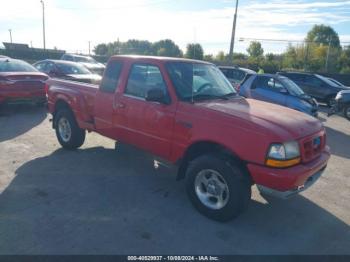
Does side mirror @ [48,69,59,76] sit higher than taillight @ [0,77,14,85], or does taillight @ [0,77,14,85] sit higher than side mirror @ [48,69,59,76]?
side mirror @ [48,69,59,76]

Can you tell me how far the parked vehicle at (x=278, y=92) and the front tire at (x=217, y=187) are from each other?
22.6 ft

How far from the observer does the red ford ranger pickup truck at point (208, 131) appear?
3414 mm

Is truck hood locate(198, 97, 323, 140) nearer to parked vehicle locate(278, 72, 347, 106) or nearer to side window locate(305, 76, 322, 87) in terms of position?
parked vehicle locate(278, 72, 347, 106)

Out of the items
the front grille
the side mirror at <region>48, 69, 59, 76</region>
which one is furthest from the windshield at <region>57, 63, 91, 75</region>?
the front grille

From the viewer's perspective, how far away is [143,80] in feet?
15.2

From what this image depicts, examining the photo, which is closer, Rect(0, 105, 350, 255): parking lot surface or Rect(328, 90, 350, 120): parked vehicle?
Rect(0, 105, 350, 255): parking lot surface

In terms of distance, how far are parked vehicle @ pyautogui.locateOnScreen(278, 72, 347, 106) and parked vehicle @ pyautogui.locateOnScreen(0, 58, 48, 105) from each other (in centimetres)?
1195

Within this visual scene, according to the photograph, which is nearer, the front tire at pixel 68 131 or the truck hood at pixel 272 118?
the truck hood at pixel 272 118

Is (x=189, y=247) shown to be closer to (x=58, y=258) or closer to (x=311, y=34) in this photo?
(x=58, y=258)

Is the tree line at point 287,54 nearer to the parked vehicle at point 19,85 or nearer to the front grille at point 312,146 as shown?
the parked vehicle at point 19,85

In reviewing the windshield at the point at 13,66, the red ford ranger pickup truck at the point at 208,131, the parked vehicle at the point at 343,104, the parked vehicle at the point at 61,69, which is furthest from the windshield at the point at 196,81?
the parked vehicle at the point at 343,104

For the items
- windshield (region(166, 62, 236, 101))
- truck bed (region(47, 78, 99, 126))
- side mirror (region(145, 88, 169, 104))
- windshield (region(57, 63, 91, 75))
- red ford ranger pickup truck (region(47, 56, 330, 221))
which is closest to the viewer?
red ford ranger pickup truck (region(47, 56, 330, 221))

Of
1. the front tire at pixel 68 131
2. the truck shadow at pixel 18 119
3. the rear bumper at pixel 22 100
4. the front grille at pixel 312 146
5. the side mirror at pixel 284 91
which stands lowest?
the truck shadow at pixel 18 119

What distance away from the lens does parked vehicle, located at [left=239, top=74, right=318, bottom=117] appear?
9.79m
